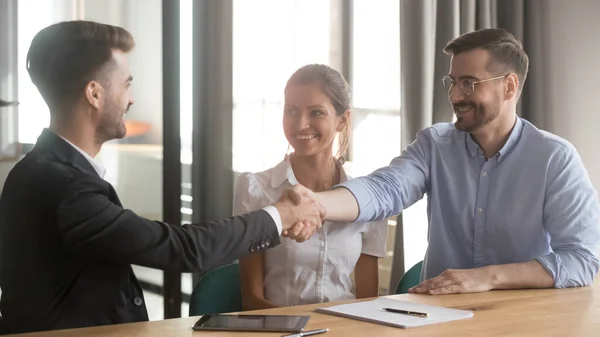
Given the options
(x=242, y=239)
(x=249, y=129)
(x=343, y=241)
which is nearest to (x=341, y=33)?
(x=249, y=129)

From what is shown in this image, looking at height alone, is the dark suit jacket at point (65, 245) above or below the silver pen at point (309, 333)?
above

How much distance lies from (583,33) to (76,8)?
2.48 m

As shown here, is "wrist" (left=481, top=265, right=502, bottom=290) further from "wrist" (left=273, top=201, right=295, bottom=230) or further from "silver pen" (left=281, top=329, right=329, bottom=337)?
"silver pen" (left=281, top=329, right=329, bottom=337)

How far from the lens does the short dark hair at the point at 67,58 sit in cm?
202

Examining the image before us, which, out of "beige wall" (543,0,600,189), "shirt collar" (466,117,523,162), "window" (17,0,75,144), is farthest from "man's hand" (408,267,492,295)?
"beige wall" (543,0,600,189)

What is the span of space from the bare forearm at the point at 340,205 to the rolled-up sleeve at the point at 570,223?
1.89 ft

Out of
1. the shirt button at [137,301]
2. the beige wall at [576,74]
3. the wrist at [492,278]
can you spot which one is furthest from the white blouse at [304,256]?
the beige wall at [576,74]

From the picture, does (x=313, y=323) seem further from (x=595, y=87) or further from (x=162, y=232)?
(x=595, y=87)

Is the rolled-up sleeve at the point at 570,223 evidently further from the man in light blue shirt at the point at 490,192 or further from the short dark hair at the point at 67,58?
the short dark hair at the point at 67,58

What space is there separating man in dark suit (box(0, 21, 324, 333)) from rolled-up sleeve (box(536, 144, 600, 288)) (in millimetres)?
976

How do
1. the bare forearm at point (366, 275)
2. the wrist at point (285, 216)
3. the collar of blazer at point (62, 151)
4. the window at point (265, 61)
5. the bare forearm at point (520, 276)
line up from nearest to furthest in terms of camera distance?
the collar of blazer at point (62, 151) < the wrist at point (285, 216) < the bare forearm at point (520, 276) < the bare forearm at point (366, 275) < the window at point (265, 61)

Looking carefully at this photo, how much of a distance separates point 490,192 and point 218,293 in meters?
0.94

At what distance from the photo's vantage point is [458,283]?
7.81 feet

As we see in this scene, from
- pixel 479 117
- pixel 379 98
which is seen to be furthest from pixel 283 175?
pixel 379 98
